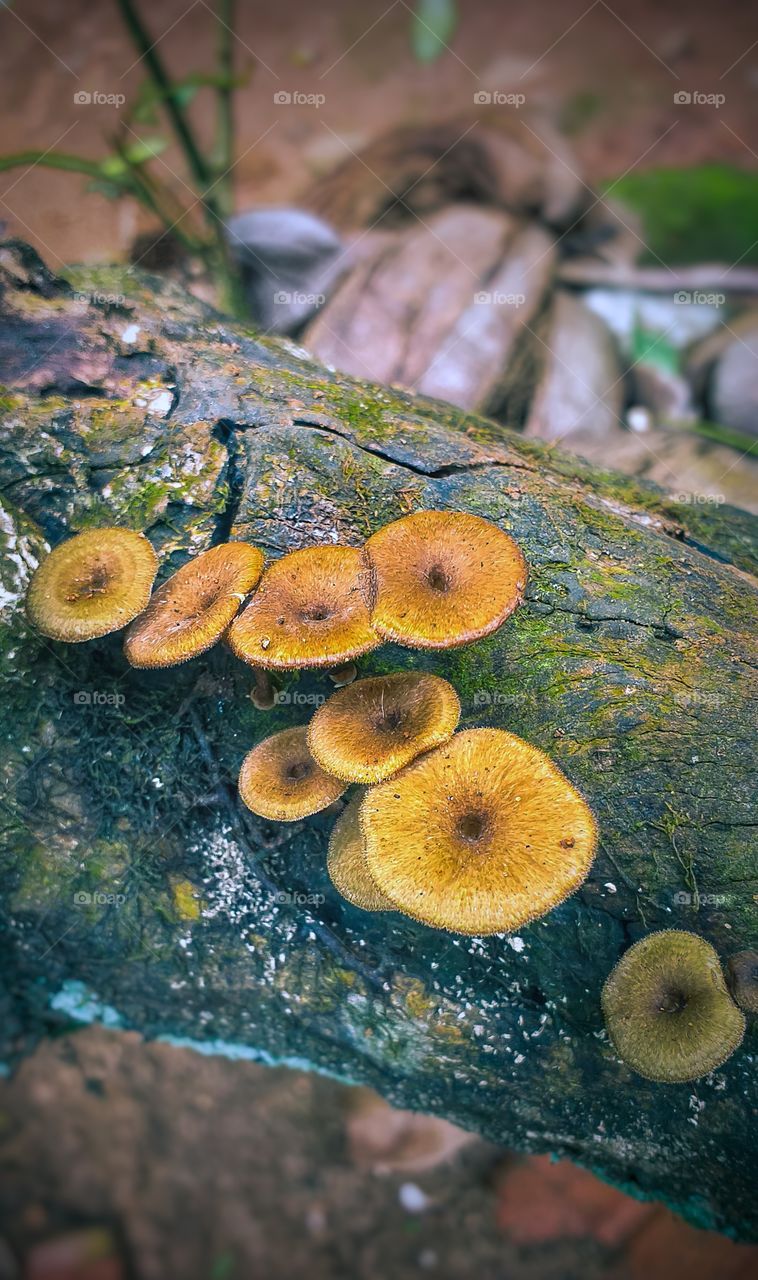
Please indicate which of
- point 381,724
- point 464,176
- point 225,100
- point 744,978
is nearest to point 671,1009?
point 744,978

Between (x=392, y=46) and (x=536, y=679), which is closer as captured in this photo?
(x=536, y=679)

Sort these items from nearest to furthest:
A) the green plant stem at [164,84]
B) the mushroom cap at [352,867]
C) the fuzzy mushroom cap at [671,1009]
Result: the fuzzy mushroom cap at [671,1009]
the mushroom cap at [352,867]
the green plant stem at [164,84]

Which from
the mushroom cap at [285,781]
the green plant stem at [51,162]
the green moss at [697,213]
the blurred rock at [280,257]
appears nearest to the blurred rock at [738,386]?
the green moss at [697,213]

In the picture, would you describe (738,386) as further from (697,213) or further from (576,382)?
(697,213)

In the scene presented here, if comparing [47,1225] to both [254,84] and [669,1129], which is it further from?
[254,84]

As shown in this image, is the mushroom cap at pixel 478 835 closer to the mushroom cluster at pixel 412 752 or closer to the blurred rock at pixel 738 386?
the mushroom cluster at pixel 412 752

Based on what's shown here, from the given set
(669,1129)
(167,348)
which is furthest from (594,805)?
(167,348)
